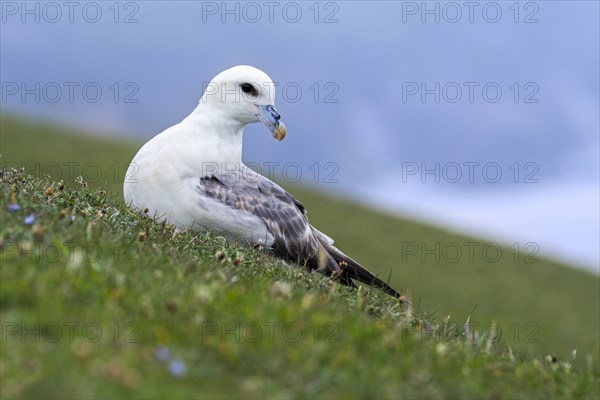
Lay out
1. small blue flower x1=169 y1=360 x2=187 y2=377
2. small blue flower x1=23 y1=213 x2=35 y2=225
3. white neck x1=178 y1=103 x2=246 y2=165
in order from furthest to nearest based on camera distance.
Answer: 1. white neck x1=178 y1=103 x2=246 y2=165
2. small blue flower x1=23 y1=213 x2=35 y2=225
3. small blue flower x1=169 y1=360 x2=187 y2=377

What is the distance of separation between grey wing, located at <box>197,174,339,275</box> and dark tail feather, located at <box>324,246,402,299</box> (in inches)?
7.3

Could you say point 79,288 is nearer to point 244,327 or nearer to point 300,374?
point 244,327

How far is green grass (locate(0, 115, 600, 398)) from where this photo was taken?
4.74m

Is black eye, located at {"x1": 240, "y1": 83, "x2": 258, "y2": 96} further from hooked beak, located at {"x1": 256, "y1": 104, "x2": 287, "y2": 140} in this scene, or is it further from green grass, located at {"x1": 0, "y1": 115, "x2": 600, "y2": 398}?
green grass, located at {"x1": 0, "y1": 115, "x2": 600, "y2": 398}

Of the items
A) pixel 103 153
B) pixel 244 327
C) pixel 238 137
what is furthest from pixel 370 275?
pixel 103 153

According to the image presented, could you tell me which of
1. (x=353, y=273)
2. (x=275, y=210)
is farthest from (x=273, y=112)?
(x=353, y=273)

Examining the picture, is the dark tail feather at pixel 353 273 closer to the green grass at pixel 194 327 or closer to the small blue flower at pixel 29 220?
the green grass at pixel 194 327

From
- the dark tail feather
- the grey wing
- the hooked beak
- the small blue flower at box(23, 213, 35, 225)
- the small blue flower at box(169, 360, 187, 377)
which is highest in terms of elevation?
the hooked beak

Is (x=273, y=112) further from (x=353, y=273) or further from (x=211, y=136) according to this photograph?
(x=353, y=273)

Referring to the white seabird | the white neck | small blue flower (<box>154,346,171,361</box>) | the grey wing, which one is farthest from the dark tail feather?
small blue flower (<box>154,346,171,361</box>)

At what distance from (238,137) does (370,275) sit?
94.8 inches

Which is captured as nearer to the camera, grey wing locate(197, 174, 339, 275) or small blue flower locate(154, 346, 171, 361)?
small blue flower locate(154, 346, 171, 361)

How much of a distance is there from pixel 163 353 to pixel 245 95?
5850mm

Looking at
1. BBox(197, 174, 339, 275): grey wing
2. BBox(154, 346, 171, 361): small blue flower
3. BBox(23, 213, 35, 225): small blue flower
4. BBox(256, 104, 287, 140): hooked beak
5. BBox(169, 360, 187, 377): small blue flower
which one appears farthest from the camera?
BBox(256, 104, 287, 140): hooked beak
